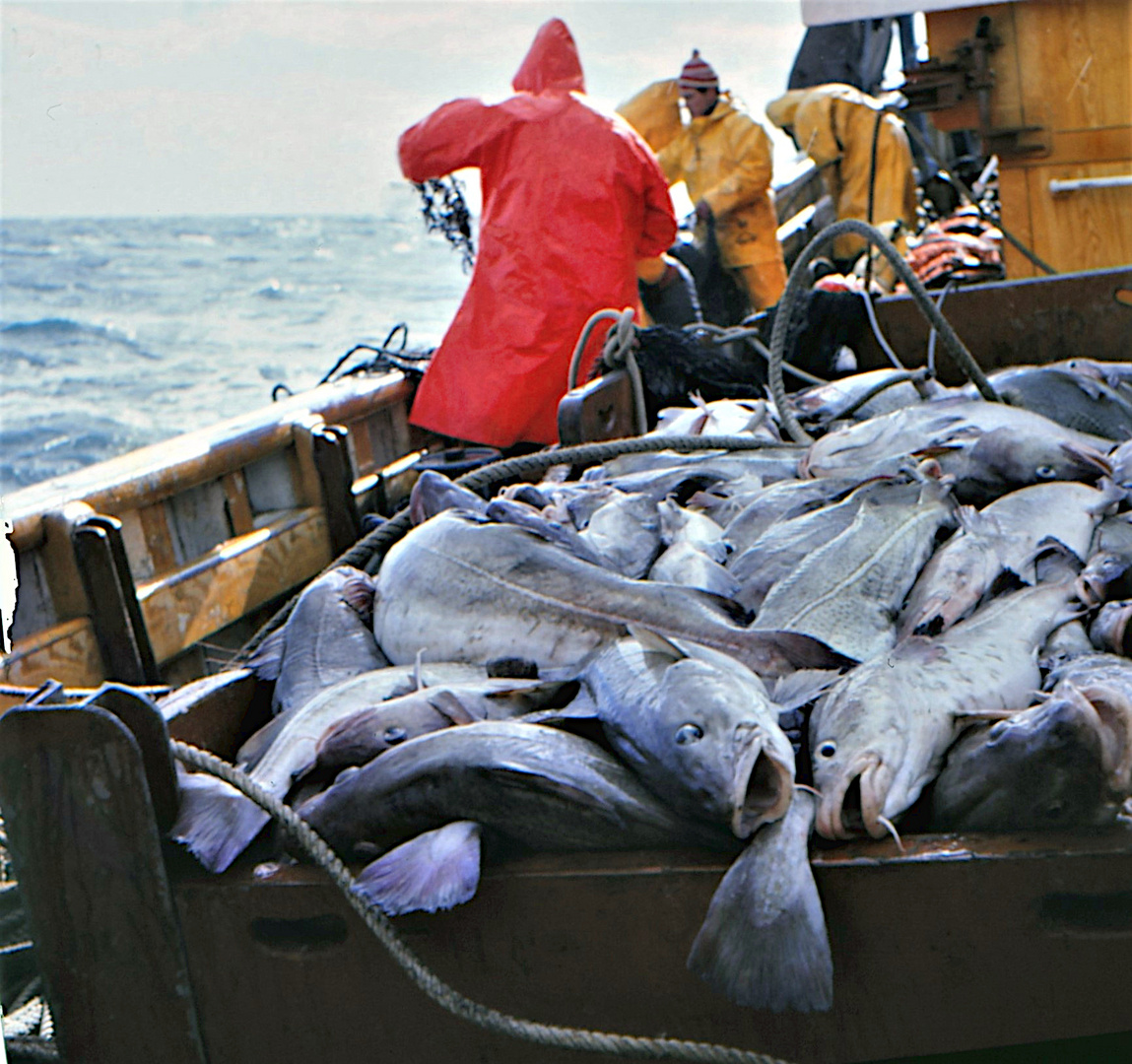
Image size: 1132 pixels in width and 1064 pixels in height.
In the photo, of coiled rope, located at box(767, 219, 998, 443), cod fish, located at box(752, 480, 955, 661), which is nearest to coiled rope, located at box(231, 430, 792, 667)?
coiled rope, located at box(767, 219, 998, 443)

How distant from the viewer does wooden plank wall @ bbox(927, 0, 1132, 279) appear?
646 cm

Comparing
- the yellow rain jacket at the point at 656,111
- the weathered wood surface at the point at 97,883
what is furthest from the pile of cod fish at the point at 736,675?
the yellow rain jacket at the point at 656,111

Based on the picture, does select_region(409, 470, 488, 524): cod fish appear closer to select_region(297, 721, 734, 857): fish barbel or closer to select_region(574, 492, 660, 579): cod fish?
select_region(574, 492, 660, 579): cod fish

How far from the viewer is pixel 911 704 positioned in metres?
1.95

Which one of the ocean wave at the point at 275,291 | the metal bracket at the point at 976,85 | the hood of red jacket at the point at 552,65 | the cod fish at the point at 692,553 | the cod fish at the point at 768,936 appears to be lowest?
the ocean wave at the point at 275,291

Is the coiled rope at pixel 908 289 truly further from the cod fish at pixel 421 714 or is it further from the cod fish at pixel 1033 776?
the cod fish at pixel 1033 776

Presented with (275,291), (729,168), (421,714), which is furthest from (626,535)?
(275,291)

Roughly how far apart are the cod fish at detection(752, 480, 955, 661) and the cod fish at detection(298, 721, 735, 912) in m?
0.61

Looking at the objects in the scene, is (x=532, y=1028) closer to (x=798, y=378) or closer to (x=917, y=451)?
(x=917, y=451)

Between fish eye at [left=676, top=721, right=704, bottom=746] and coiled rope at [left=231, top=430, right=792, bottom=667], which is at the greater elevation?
fish eye at [left=676, top=721, right=704, bottom=746]

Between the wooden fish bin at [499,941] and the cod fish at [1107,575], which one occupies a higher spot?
the cod fish at [1107,575]

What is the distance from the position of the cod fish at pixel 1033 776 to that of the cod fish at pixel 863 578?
18.6 inches

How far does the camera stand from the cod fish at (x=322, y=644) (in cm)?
269

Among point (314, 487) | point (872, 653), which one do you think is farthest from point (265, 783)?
point (314, 487)
